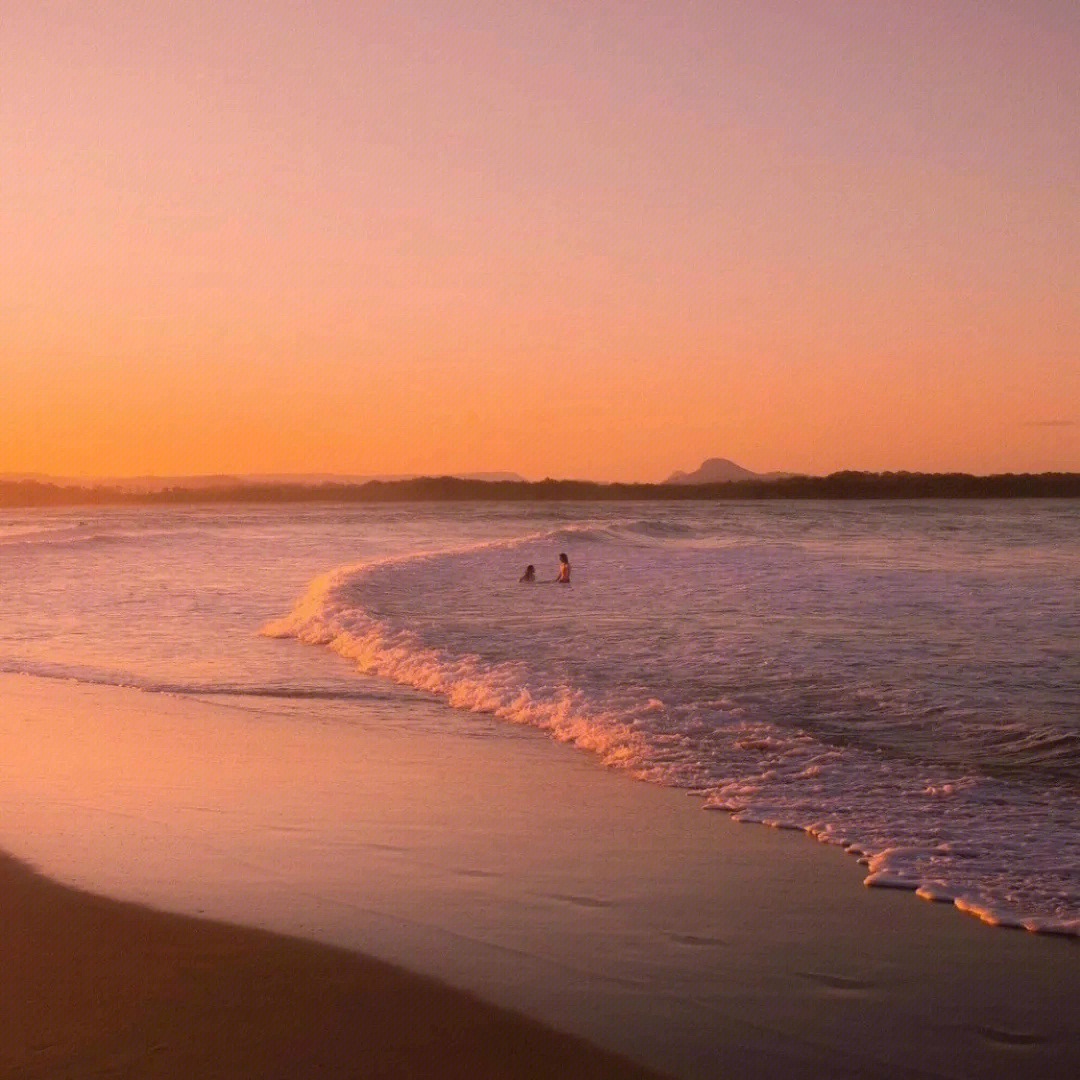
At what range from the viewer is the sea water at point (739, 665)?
25.1ft

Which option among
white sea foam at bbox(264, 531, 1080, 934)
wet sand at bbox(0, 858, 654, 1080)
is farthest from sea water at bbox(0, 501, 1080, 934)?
wet sand at bbox(0, 858, 654, 1080)

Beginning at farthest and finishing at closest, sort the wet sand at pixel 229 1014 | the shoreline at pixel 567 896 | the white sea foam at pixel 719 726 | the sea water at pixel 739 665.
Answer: the sea water at pixel 739 665 < the white sea foam at pixel 719 726 < the shoreline at pixel 567 896 < the wet sand at pixel 229 1014

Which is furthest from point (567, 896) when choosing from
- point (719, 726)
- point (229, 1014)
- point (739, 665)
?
point (739, 665)

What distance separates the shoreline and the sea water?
61cm

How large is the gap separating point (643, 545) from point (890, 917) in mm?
38250

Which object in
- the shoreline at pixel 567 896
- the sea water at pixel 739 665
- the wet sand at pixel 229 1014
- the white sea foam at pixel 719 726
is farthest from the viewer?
the sea water at pixel 739 665

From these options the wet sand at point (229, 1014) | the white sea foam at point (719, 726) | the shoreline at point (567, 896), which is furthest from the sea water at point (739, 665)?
the wet sand at point (229, 1014)

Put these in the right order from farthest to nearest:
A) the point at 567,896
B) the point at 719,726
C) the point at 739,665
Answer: the point at 739,665, the point at 719,726, the point at 567,896

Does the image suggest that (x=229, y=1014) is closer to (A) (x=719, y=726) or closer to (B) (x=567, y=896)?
(B) (x=567, y=896)

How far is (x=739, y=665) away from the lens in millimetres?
13836

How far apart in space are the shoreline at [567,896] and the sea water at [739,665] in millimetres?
610

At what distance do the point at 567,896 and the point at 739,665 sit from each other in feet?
26.7

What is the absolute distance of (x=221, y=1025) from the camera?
452 centimetres

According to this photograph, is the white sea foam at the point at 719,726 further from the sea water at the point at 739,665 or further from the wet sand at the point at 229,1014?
the wet sand at the point at 229,1014
